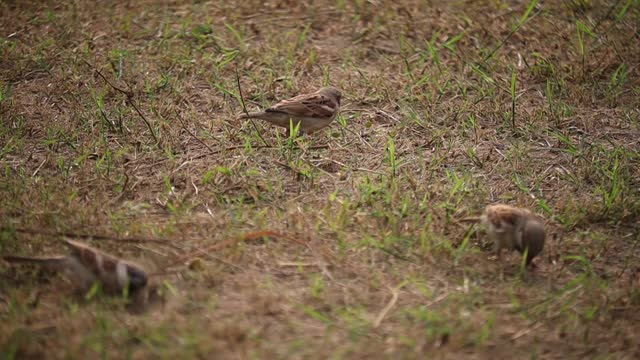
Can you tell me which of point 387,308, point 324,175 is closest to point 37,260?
point 387,308

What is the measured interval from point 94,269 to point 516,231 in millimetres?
2425

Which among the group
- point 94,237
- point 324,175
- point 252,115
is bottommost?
point 324,175

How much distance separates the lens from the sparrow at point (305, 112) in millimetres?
6660

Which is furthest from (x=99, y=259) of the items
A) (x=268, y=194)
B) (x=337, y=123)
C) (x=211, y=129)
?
(x=337, y=123)

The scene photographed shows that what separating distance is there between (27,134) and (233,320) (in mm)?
3130

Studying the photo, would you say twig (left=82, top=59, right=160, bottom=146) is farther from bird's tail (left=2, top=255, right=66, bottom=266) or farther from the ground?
bird's tail (left=2, top=255, right=66, bottom=266)

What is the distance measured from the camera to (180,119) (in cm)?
695

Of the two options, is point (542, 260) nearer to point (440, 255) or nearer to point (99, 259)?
point (440, 255)

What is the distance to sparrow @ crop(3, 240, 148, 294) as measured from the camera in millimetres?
4605

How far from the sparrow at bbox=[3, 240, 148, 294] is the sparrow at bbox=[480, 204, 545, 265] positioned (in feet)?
6.78

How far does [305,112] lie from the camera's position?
21.9 feet

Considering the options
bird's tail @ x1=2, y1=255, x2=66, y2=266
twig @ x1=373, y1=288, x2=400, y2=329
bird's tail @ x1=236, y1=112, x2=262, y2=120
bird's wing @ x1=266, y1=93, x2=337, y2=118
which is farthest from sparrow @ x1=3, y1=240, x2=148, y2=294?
bird's wing @ x1=266, y1=93, x2=337, y2=118

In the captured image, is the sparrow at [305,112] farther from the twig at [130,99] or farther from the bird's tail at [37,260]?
the bird's tail at [37,260]

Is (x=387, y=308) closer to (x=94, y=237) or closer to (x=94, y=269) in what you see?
(x=94, y=269)
